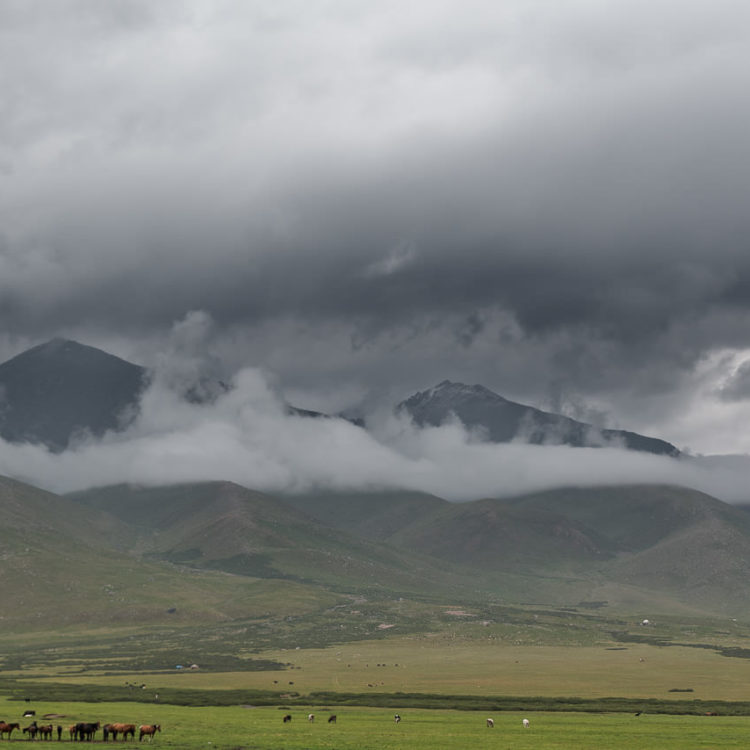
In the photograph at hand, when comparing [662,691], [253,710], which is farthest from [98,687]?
[662,691]

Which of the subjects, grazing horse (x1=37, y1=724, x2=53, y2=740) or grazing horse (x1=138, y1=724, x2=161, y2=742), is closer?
grazing horse (x1=138, y1=724, x2=161, y2=742)

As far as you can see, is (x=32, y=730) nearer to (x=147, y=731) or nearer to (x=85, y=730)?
(x=85, y=730)

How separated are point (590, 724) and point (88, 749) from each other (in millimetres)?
71703

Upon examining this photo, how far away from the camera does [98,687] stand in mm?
191000

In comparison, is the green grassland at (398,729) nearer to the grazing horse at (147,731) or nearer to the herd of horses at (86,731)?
the grazing horse at (147,731)

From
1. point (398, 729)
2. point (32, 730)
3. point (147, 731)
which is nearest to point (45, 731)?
point (32, 730)

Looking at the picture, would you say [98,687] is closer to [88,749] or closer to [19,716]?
[19,716]

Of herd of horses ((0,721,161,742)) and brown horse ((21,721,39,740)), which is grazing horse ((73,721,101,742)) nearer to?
herd of horses ((0,721,161,742))

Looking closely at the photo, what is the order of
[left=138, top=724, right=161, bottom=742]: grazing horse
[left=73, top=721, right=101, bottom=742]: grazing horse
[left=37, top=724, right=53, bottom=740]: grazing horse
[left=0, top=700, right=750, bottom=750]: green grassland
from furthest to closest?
[left=37, top=724, right=53, bottom=740]: grazing horse, [left=138, top=724, right=161, bottom=742]: grazing horse, [left=73, top=721, right=101, bottom=742]: grazing horse, [left=0, top=700, right=750, bottom=750]: green grassland

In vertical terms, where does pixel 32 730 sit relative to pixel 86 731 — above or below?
below

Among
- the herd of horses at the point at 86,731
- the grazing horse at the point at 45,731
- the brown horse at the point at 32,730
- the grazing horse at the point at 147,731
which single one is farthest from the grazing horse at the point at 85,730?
the grazing horse at the point at 147,731

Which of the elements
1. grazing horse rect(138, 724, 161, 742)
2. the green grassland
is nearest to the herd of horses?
grazing horse rect(138, 724, 161, 742)

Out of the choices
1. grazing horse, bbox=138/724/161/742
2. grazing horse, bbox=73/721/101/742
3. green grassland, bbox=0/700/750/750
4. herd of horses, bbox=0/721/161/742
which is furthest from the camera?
grazing horse, bbox=138/724/161/742

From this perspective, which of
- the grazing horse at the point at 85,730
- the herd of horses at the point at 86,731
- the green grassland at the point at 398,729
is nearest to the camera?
the green grassland at the point at 398,729
